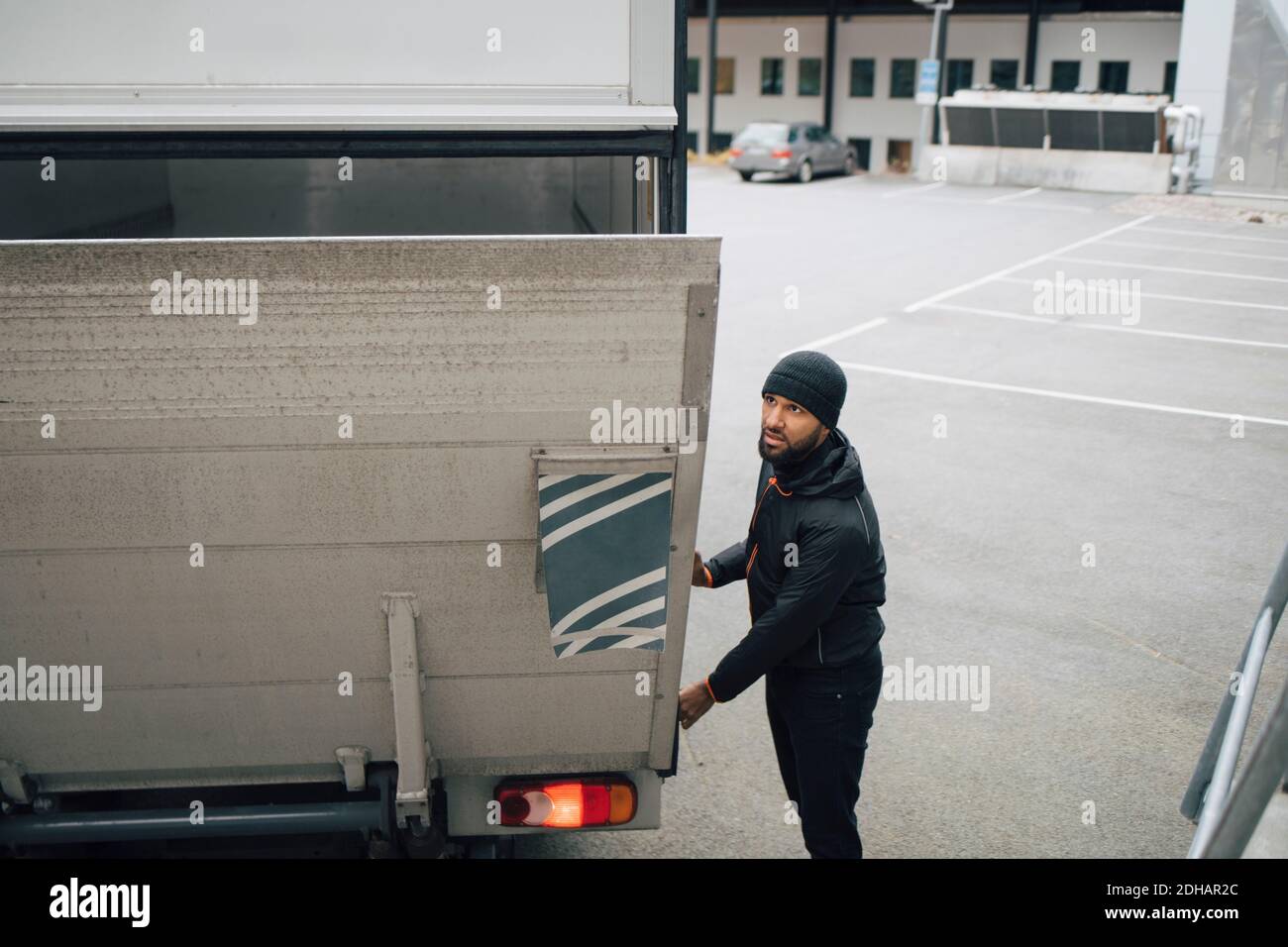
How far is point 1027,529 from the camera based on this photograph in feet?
25.6

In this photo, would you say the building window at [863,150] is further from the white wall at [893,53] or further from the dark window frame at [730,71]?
the dark window frame at [730,71]

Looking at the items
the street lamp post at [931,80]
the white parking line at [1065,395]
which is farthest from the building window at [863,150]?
the white parking line at [1065,395]

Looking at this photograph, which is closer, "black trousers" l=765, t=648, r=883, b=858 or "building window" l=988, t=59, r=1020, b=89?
"black trousers" l=765, t=648, r=883, b=858

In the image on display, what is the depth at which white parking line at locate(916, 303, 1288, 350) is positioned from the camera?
13.0 m

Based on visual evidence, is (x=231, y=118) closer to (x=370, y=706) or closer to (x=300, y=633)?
(x=300, y=633)

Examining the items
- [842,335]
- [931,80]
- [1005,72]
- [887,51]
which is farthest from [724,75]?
[842,335]

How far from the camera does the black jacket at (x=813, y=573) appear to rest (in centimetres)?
343

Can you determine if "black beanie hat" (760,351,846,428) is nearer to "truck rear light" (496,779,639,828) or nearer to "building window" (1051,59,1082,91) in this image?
"truck rear light" (496,779,639,828)

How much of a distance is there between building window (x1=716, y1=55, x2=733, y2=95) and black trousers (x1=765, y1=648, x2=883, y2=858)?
4144 centimetres

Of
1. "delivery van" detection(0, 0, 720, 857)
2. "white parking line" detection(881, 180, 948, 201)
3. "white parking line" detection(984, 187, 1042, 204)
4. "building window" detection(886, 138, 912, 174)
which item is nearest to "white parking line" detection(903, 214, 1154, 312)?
"white parking line" detection(984, 187, 1042, 204)

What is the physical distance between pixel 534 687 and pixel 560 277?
107cm

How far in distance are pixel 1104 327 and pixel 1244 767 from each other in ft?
40.5
